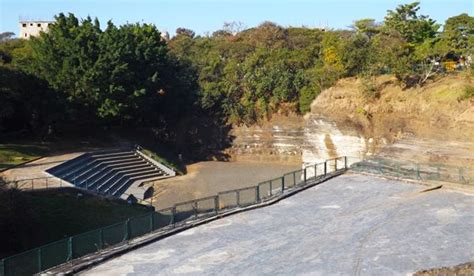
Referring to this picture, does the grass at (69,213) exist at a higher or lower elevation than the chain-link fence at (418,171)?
lower

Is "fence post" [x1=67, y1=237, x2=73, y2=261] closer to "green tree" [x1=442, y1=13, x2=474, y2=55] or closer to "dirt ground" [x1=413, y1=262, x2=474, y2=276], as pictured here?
"dirt ground" [x1=413, y1=262, x2=474, y2=276]

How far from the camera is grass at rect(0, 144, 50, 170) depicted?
3280 centimetres

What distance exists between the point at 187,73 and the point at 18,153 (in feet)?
57.3

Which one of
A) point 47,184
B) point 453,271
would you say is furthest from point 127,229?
point 47,184

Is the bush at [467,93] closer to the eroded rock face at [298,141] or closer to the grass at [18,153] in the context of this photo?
the eroded rock face at [298,141]

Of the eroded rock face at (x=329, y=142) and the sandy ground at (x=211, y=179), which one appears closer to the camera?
the sandy ground at (x=211, y=179)

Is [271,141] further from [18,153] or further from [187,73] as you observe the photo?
[18,153]

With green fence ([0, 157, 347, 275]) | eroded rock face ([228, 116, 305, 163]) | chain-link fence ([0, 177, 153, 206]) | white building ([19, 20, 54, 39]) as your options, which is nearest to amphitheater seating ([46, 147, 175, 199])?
chain-link fence ([0, 177, 153, 206])

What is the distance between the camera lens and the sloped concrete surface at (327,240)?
16.4m

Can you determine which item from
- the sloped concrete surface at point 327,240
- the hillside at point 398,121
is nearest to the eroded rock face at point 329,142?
the hillside at point 398,121

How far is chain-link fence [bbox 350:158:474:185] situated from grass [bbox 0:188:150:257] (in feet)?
41.1

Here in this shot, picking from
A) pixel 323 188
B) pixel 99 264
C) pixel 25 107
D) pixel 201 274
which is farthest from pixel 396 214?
pixel 25 107

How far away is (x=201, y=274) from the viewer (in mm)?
15844

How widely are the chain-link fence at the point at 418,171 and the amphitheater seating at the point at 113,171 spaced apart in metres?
14.0
